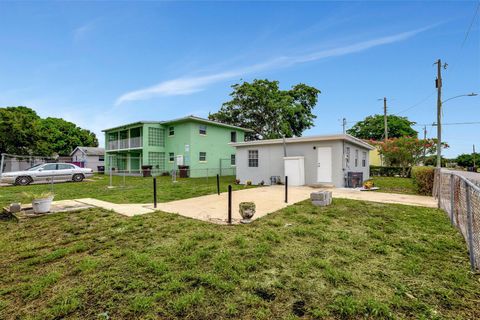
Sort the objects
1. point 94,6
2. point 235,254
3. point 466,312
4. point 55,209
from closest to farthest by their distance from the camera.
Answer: point 466,312 → point 235,254 → point 55,209 → point 94,6

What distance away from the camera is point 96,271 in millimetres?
3115

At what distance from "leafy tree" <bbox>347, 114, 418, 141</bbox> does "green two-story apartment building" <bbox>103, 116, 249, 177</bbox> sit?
32.3m

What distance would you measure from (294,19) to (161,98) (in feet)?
49.4

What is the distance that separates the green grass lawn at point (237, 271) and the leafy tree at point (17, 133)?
28.3 metres

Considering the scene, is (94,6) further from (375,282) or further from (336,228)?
(375,282)

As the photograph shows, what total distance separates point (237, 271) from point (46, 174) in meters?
19.3

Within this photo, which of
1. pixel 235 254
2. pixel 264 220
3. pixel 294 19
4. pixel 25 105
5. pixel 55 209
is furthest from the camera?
pixel 25 105

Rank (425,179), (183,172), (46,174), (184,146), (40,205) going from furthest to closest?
1. (184,146)
2. (183,172)
3. (46,174)
4. (425,179)
5. (40,205)

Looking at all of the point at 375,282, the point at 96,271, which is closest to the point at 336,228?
the point at 375,282

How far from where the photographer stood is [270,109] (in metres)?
28.0

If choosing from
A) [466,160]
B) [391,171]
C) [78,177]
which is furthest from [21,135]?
[466,160]

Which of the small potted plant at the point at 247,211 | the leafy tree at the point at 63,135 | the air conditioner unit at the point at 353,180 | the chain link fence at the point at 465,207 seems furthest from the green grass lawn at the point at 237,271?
the leafy tree at the point at 63,135

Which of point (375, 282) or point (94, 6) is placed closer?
point (375, 282)

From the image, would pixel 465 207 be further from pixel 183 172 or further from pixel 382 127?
pixel 382 127
